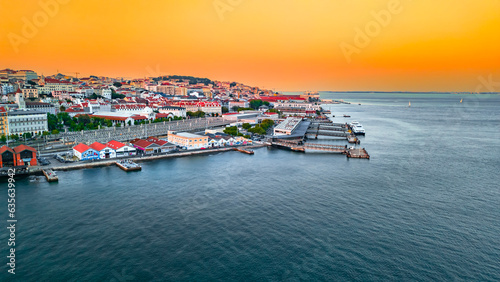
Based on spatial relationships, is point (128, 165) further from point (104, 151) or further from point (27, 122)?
point (27, 122)

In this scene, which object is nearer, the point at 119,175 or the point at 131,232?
the point at 131,232

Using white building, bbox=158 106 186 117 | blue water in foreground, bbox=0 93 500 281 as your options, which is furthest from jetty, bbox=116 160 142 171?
white building, bbox=158 106 186 117

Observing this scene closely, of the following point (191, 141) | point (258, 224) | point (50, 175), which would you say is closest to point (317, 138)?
point (191, 141)

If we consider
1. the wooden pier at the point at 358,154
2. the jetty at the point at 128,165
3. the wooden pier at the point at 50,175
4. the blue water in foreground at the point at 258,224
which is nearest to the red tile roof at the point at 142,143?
the jetty at the point at 128,165

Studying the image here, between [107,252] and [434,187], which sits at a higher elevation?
[434,187]

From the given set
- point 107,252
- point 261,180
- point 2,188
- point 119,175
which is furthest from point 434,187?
point 2,188

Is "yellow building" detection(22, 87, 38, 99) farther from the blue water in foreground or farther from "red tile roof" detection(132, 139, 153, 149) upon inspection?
the blue water in foreground

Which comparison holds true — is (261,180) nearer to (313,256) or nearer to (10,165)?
(313,256)
